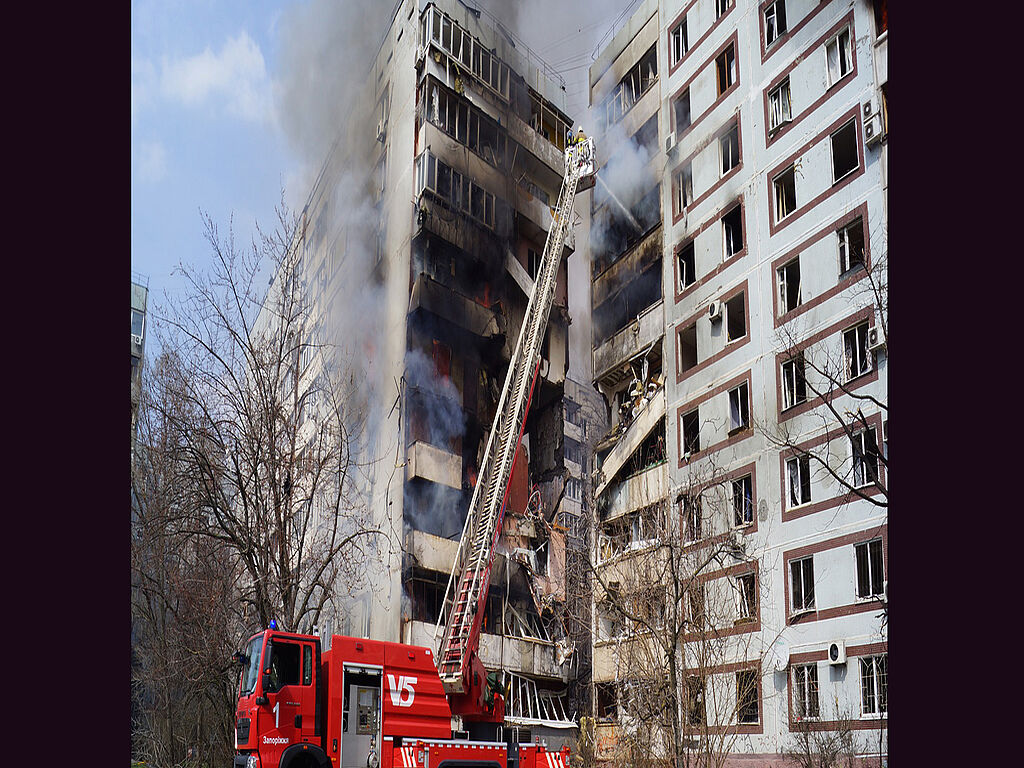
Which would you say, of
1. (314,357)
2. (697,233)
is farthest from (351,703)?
(697,233)

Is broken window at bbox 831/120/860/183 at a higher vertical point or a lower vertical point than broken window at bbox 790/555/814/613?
higher

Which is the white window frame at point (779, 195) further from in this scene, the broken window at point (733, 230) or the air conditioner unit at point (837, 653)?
the air conditioner unit at point (837, 653)

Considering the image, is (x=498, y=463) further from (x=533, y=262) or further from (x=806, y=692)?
(x=806, y=692)

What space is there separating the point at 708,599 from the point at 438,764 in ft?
20.1

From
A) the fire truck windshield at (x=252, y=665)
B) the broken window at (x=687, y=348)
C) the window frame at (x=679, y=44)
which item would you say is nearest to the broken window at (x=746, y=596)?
the broken window at (x=687, y=348)

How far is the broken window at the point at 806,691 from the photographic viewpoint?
14.4 meters

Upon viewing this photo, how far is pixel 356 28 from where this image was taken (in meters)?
16.1

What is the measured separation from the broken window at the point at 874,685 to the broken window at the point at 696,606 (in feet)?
7.14

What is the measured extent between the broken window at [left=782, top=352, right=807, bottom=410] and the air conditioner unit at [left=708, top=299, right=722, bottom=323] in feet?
5.57

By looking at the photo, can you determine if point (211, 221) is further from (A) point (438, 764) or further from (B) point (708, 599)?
(B) point (708, 599)

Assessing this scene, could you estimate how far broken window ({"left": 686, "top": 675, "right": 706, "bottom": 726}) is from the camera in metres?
13.8

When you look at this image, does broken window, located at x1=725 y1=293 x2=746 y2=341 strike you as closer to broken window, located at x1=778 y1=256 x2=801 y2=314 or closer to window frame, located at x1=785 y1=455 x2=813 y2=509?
broken window, located at x1=778 y1=256 x2=801 y2=314

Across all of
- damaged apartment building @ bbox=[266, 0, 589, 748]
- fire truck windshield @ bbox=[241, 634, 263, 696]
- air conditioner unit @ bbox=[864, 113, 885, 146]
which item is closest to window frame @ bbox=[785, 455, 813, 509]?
damaged apartment building @ bbox=[266, 0, 589, 748]

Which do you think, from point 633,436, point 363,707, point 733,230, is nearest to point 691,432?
point 633,436
